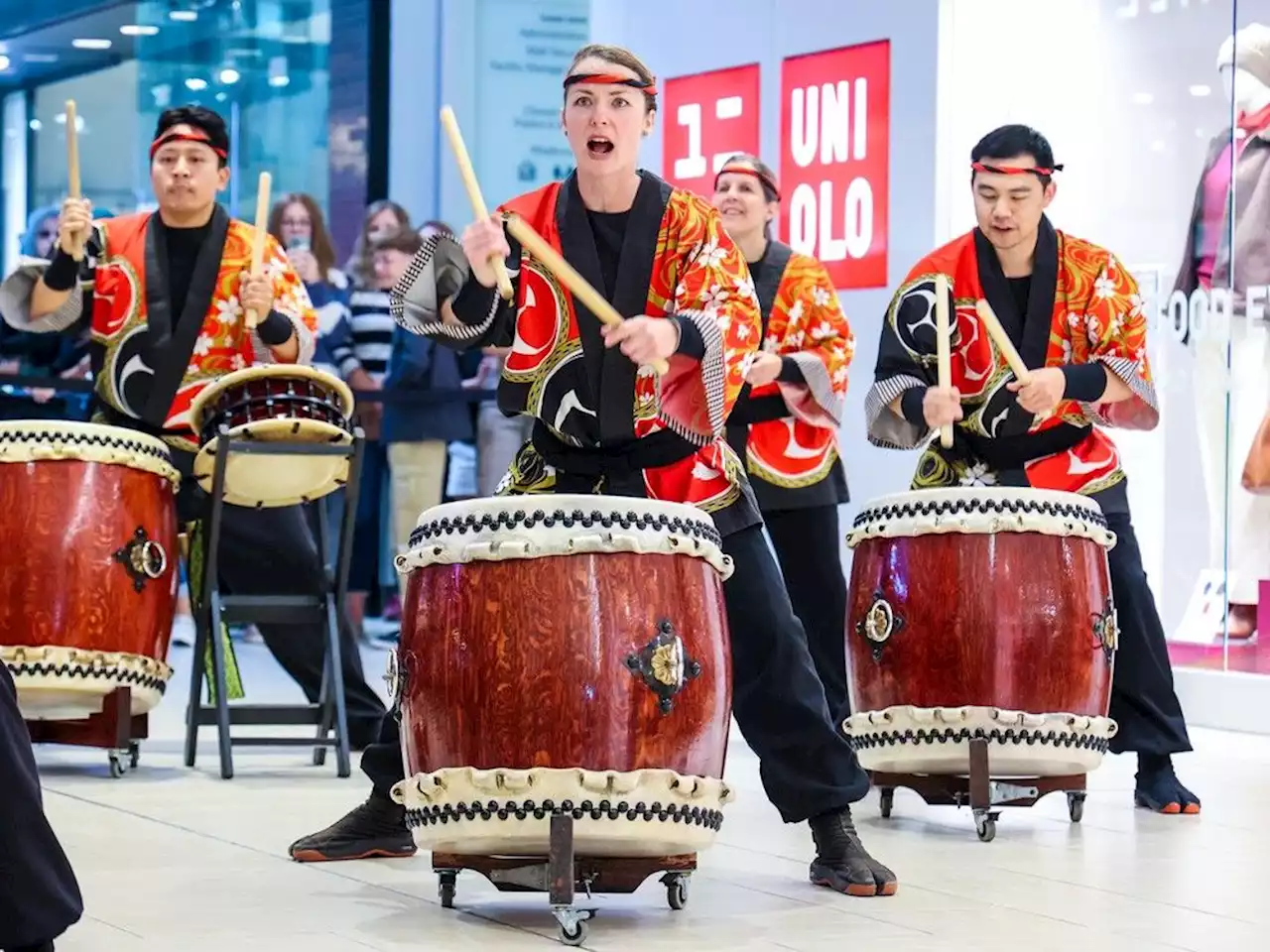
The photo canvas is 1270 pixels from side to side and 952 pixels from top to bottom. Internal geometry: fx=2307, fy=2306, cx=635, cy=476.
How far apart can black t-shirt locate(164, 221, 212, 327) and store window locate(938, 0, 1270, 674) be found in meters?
2.29

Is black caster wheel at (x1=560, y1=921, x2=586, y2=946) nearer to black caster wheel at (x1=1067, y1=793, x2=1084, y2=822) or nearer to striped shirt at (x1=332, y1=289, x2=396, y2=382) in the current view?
black caster wheel at (x1=1067, y1=793, x2=1084, y2=822)

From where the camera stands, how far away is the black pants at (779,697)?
3.00m

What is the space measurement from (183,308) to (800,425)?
127 centimetres

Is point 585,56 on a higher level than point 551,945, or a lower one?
higher

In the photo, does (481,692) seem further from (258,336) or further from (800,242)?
(800,242)

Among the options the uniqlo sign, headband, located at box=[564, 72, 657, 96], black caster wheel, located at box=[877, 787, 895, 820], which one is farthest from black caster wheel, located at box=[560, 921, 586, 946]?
the uniqlo sign

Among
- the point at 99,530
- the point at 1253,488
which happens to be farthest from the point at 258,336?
the point at 1253,488

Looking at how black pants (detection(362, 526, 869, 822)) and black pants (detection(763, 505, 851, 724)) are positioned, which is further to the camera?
black pants (detection(763, 505, 851, 724))

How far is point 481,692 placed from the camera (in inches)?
105

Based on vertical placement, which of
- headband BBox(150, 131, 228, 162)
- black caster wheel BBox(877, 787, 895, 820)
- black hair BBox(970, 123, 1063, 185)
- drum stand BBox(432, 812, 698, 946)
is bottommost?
black caster wheel BBox(877, 787, 895, 820)

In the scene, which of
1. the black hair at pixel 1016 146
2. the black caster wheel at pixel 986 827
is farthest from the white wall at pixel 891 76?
the black caster wheel at pixel 986 827

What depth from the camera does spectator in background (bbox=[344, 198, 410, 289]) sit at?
698 centimetres

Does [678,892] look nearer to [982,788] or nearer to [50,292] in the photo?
[982,788]

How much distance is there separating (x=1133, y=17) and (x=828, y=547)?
2043 mm
